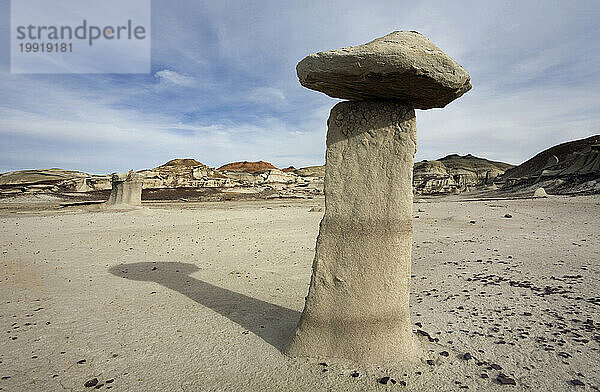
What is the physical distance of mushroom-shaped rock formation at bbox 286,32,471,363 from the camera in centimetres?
288

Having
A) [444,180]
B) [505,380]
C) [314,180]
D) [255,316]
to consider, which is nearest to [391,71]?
[505,380]

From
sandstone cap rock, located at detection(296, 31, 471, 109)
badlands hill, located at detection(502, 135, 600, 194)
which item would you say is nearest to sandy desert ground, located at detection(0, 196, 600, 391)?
sandstone cap rock, located at detection(296, 31, 471, 109)

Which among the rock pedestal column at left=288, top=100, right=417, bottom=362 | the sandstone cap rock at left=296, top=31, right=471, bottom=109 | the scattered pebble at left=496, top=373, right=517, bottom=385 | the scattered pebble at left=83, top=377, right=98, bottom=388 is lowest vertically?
the scattered pebble at left=83, top=377, right=98, bottom=388

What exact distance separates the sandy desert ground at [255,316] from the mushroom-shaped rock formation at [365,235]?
8.2 inches

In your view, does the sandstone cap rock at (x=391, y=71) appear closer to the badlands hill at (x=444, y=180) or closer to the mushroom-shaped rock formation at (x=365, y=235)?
the mushroom-shaped rock formation at (x=365, y=235)

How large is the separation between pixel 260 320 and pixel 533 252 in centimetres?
560

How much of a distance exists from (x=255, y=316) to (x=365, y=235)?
1.71 m

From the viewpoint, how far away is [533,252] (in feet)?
21.7

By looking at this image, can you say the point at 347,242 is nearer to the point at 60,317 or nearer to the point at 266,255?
the point at 60,317

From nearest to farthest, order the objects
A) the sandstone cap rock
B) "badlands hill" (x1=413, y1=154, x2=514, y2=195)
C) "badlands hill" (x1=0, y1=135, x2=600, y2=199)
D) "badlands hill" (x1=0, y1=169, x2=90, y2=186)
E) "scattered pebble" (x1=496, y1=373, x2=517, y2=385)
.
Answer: the sandstone cap rock < "scattered pebble" (x1=496, y1=373, x2=517, y2=385) < "badlands hill" (x1=0, y1=135, x2=600, y2=199) < "badlands hill" (x1=0, y1=169, x2=90, y2=186) < "badlands hill" (x1=413, y1=154, x2=514, y2=195)

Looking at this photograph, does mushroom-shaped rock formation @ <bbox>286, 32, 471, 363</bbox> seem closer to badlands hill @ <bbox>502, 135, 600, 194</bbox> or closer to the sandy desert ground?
the sandy desert ground

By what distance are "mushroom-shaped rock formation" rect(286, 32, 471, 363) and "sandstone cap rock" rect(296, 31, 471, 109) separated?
3.1 inches

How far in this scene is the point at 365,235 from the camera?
2904mm

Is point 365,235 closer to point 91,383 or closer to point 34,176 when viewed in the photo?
point 91,383
